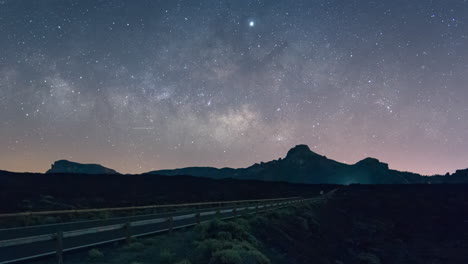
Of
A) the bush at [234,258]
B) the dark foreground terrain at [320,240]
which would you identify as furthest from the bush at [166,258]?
the bush at [234,258]

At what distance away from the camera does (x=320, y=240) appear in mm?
24156

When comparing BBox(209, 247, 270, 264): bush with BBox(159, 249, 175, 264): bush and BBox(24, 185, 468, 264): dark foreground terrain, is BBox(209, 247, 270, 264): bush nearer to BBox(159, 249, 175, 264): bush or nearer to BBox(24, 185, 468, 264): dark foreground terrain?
BBox(24, 185, 468, 264): dark foreground terrain

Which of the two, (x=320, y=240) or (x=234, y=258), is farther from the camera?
(x=320, y=240)

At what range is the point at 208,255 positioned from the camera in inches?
412

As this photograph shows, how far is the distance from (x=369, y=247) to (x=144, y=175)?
220ft

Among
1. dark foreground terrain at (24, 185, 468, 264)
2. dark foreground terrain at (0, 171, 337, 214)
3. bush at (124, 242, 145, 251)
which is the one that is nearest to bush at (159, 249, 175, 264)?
dark foreground terrain at (24, 185, 468, 264)

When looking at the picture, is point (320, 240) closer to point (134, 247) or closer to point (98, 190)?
point (134, 247)

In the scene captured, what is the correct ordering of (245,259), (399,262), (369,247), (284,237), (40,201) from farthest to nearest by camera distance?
(40,201), (369,247), (399,262), (284,237), (245,259)

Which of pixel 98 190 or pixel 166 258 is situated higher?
pixel 98 190

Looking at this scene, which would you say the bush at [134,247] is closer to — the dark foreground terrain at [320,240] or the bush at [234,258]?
the dark foreground terrain at [320,240]

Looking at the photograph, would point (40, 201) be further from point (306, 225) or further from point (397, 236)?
point (397, 236)

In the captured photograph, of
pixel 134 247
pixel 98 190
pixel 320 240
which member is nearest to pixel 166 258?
pixel 134 247

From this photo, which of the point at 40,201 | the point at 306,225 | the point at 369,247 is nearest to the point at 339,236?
the point at 369,247

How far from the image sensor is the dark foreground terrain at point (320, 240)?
33.4 feet
